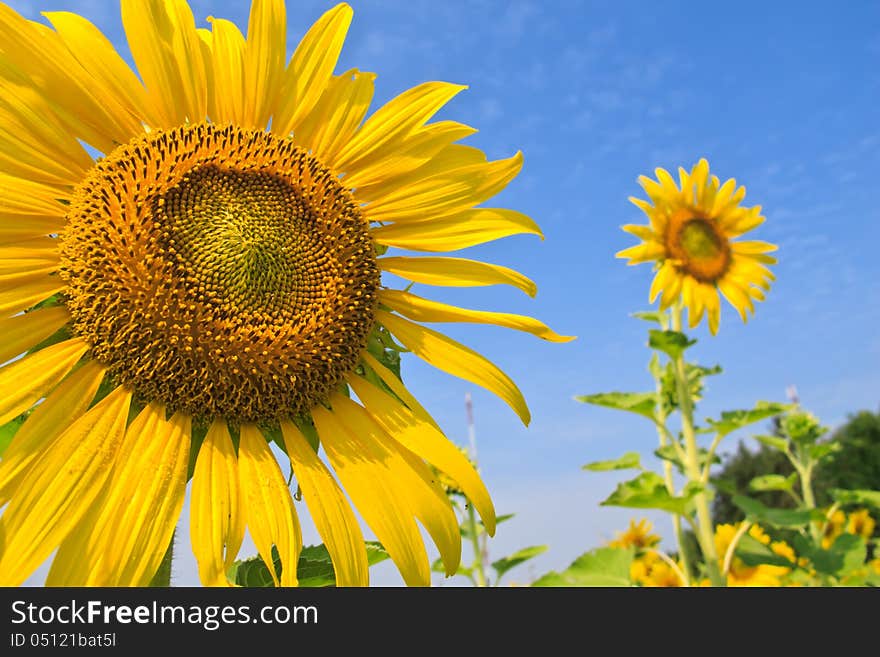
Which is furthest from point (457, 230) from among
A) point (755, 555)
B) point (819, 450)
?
point (819, 450)

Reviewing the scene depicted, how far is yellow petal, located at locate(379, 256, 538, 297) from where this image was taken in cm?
250

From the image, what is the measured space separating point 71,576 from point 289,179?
1250 millimetres

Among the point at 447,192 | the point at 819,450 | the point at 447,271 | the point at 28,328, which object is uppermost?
the point at 819,450

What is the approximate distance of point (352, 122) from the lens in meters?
2.48

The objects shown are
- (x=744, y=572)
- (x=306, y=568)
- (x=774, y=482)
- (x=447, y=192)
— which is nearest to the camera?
(x=306, y=568)

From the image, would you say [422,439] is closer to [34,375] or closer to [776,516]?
[34,375]

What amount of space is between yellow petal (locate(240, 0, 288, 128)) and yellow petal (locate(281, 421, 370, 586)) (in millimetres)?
1074

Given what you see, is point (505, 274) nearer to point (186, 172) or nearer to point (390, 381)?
point (390, 381)

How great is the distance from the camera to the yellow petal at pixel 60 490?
1757 mm

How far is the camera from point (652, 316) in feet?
22.9

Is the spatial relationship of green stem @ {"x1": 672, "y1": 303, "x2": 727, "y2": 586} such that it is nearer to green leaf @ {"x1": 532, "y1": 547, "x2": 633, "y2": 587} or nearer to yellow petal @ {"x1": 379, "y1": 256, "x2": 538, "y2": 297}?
green leaf @ {"x1": 532, "y1": 547, "x2": 633, "y2": 587}

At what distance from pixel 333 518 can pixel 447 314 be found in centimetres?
77

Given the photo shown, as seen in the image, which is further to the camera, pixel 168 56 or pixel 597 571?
pixel 597 571
